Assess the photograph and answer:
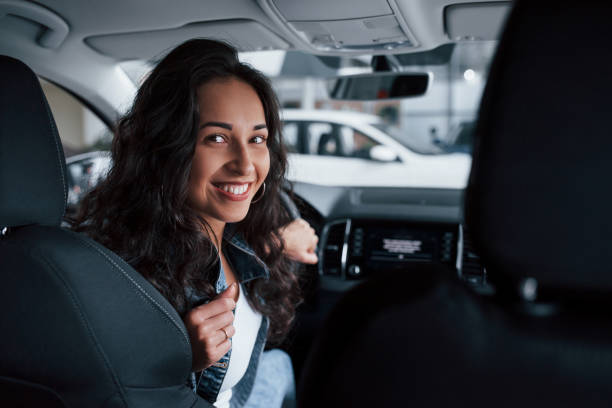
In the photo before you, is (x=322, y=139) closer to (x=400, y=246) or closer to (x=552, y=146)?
(x=400, y=246)

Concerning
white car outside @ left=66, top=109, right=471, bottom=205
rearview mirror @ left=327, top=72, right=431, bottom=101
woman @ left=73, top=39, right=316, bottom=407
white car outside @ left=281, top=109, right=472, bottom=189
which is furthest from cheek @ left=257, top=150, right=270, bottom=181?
white car outside @ left=281, top=109, right=472, bottom=189

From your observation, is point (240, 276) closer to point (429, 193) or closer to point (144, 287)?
point (144, 287)

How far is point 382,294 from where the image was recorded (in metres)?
0.85

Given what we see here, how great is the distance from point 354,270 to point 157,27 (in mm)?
1532

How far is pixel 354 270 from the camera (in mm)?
2967

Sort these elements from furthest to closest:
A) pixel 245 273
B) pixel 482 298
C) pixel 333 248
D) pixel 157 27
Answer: pixel 333 248 < pixel 157 27 < pixel 245 273 < pixel 482 298

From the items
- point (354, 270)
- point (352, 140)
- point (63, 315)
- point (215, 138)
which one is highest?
point (352, 140)

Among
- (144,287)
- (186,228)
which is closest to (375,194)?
(186,228)

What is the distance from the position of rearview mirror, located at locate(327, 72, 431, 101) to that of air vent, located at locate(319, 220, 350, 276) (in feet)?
2.21

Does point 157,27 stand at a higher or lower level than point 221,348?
higher

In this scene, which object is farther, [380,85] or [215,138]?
[380,85]

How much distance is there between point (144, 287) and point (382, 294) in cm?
54

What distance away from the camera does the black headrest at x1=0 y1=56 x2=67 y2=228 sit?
1137 millimetres

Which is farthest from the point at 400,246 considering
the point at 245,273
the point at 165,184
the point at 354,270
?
the point at 165,184
